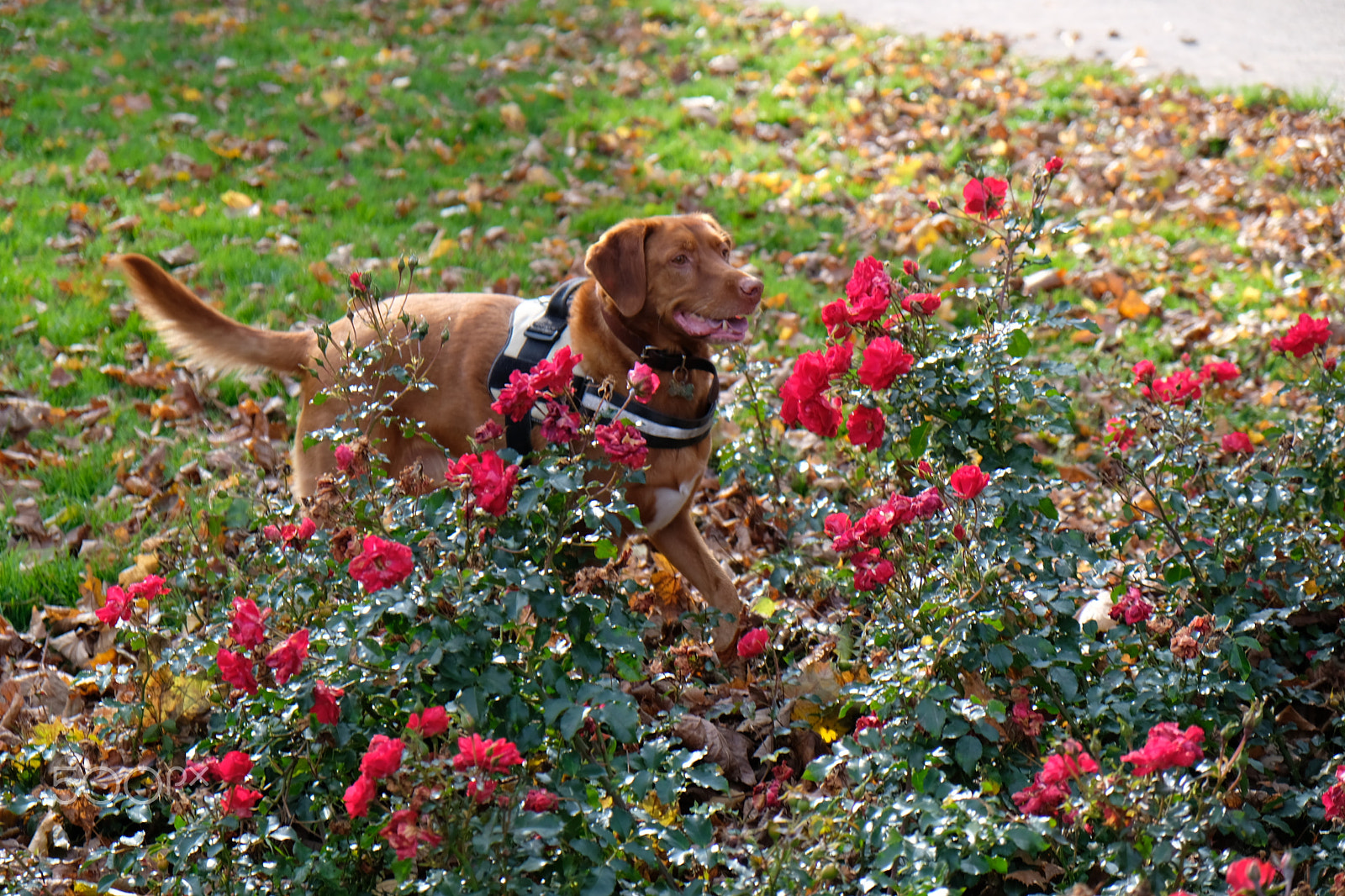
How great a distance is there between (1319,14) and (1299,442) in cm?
701

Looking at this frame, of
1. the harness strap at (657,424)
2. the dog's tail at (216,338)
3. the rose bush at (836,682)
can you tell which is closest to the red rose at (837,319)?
the rose bush at (836,682)

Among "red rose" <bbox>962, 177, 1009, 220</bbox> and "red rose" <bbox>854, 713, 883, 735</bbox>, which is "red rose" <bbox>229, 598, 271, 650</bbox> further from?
"red rose" <bbox>962, 177, 1009, 220</bbox>

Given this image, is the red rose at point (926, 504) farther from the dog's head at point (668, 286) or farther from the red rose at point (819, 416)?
the dog's head at point (668, 286)

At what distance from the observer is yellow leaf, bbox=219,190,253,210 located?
21.4 ft

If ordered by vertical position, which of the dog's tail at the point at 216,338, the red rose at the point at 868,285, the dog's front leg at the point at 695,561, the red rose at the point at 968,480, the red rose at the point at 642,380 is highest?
the red rose at the point at 868,285

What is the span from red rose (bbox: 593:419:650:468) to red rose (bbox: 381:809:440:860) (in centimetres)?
73

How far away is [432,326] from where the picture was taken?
3.57 metres

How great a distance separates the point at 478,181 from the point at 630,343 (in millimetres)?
3670

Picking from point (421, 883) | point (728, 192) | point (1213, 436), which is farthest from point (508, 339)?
point (728, 192)

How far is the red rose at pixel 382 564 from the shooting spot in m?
1.81

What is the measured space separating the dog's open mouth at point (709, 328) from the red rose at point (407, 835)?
79.2 inches

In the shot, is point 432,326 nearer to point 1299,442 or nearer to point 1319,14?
point 1299,442

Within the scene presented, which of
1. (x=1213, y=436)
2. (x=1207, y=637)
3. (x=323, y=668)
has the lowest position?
(x=1213, y=436)

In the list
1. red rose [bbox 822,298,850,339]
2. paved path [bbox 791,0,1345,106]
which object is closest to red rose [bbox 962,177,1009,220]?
red rose [bbox 822,298,850,339]
